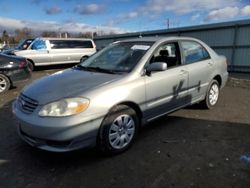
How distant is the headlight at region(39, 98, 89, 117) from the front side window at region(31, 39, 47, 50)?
11.2 meters

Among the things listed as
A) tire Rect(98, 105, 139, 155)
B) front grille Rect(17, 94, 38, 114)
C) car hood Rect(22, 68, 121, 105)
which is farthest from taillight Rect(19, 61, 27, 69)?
tire Rect(98, 105, 139, 155)

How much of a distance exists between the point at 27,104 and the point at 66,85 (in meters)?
0.59

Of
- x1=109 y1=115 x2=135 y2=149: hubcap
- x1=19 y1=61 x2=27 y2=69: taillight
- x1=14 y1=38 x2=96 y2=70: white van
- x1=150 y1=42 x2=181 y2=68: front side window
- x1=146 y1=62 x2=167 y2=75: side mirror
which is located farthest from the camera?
x1=14 y1=38 x2=96 y2=70: white van

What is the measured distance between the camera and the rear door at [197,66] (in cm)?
472

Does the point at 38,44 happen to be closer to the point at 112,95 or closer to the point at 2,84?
the point at 2,84

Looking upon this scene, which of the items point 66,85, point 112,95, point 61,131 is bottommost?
point 61,131

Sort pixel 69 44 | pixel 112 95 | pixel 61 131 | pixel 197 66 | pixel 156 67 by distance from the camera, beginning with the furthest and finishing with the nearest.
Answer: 1. pixel 69 44
2. pixel 197 66
3. pixel 156 67
4. pixel 112 95
5. pixel 61 131

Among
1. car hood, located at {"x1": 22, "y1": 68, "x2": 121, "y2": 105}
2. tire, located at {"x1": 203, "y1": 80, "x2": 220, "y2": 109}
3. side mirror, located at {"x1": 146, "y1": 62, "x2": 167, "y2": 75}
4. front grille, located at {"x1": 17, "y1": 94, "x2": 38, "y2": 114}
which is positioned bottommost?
tire, located at {"x1": 203, "y1": 80, "x2": 220, "y2": 109}

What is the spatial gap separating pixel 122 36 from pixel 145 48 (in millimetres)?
14681

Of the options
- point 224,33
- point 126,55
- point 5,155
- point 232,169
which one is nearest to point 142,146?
point 232,169

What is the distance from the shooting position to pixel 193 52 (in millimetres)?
5000

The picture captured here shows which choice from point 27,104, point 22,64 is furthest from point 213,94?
point 22,64

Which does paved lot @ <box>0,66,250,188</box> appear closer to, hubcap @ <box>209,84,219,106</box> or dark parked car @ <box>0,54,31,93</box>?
hubcap @ <box>209,84,219,106</box>

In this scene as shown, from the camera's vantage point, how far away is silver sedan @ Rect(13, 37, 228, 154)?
9.91 feet
